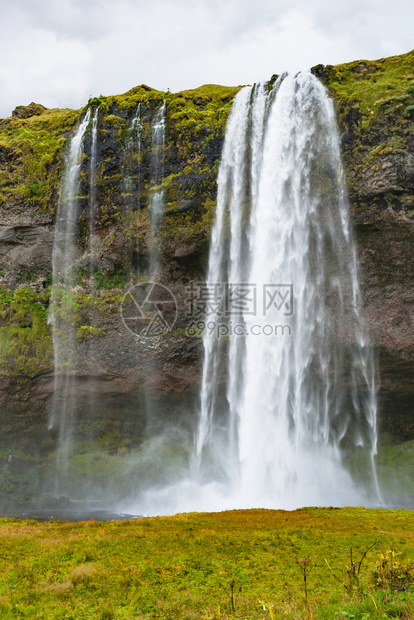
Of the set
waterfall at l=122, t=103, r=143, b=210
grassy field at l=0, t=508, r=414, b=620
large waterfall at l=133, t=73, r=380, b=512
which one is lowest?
grassy field at l=0, t=508, r=414, b=620

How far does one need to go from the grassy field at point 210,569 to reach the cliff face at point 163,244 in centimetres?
1409

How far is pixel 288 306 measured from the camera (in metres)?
27.6

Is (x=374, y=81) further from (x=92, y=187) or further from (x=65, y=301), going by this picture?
(x=65, y=301)

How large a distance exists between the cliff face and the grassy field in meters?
14.1

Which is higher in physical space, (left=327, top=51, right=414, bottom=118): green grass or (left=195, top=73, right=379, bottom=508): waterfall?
(left=327, top=51, right=414, bottom=118): green grass

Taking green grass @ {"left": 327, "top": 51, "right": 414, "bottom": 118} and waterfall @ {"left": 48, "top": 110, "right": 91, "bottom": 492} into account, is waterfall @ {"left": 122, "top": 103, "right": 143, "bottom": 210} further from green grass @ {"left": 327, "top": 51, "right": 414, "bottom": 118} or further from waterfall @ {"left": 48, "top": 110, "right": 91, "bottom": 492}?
green grass @ {"left": 327, "top": 51, "right": 414, "bottom": 118}

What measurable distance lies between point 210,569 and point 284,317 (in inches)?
737

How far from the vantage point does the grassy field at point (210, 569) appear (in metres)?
7.53

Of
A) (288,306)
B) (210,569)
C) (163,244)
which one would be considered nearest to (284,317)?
(288,306)

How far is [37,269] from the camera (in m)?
33.6

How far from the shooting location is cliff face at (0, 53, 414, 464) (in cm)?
2617

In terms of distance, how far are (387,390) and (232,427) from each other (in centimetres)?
1055

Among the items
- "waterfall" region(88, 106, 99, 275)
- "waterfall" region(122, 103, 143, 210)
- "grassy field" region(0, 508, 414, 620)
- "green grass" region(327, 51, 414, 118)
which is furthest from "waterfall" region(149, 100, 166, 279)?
"grassy field" region(0, 508, 414, 620)

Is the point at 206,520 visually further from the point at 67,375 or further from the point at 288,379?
the point at 67,375
